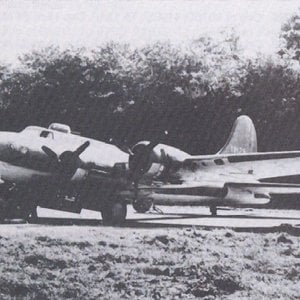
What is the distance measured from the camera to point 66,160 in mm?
10414

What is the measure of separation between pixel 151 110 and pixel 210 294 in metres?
5.87

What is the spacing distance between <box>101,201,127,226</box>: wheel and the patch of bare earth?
3.14 metres

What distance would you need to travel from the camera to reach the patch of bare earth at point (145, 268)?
4332 millimetres

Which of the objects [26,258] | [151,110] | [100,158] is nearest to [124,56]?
[151,110]

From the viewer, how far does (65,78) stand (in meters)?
9.51

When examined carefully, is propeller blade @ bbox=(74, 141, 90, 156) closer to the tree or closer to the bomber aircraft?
the bomber aircraft

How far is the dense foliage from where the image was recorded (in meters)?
9.16

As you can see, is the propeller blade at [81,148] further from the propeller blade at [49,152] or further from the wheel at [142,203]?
the wheel at [142,203]

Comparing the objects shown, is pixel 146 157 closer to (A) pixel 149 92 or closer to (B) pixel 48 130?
(A) pixel 149 92

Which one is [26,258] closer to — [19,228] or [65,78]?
[19,228]

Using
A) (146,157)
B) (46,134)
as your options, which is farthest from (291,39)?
(46,134)

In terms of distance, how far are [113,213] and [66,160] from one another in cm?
139

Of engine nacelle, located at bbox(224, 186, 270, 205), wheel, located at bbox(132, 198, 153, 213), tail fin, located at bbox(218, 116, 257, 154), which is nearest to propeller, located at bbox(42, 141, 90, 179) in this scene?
wheel, located at bbox(132, 198, 153, 213)

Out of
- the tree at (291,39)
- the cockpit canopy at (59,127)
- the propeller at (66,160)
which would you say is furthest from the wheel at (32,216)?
the tree at (291,39)
